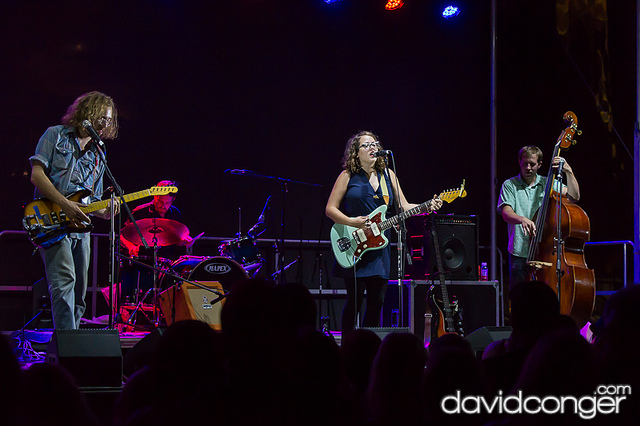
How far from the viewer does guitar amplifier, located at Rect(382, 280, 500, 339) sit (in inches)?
264

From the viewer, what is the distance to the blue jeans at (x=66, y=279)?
455cm

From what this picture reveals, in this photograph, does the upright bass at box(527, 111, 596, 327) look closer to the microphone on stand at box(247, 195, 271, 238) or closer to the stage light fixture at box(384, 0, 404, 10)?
the stage light fixture at box(384, 0, 404, 10)

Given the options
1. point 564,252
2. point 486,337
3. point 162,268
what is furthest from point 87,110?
point 564,252

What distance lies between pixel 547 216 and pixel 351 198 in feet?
6.54

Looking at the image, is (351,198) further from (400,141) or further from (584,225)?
(400,141)

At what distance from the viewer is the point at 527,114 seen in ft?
30.2

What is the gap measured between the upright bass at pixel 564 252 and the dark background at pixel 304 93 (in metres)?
2.69

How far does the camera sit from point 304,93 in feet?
30.4

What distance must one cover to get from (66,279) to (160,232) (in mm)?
2999

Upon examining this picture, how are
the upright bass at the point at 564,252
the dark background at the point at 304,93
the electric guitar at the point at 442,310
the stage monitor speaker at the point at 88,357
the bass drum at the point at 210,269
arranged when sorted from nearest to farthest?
the stage monitor speaker at the point at 88,357
the upright bass at the point at 564,252
the electric guitar at the point at 442,310
the bass drum at the point at 210,269
the dark background at the point at 304,93

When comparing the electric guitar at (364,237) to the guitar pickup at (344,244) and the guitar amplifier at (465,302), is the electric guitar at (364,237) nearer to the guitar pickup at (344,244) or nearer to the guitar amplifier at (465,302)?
the guitar pickup at (344,244)

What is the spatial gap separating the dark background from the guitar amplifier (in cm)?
237

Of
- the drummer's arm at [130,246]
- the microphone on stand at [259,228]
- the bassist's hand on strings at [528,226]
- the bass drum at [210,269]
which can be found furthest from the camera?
the microphone on stand at [259,228]

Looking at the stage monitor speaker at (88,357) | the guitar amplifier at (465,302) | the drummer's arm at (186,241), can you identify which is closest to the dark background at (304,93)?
the drummer's arm at (186,241)
